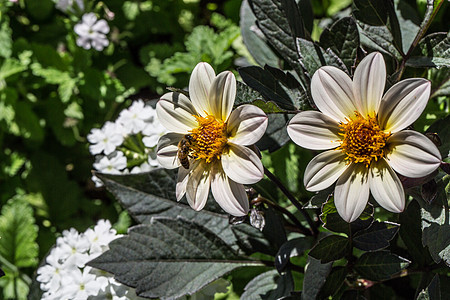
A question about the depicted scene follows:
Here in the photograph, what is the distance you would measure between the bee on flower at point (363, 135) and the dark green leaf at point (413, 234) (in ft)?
1.28

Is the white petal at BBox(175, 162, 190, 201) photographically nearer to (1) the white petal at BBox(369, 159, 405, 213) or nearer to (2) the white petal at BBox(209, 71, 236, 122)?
(2) the white petal at BBox(209, 71, 236, 122)

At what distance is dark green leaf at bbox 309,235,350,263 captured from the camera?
4.33 ft

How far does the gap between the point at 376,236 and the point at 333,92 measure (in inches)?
15.5

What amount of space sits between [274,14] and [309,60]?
226mm

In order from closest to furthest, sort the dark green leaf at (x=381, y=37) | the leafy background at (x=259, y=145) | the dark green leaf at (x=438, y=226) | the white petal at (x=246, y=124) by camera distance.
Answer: the white petal at (x=246, y=124) < the dark green leaf at (x=438, y=226) < the leafy background at (x=259, y=145) < the dark green leaf at (x=381, y=37)

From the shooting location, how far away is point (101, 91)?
2.27 meters

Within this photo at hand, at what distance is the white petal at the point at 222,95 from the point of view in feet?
3.94

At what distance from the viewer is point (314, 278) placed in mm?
1351

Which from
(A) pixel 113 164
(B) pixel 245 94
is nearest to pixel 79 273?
(A) pixel 113 164

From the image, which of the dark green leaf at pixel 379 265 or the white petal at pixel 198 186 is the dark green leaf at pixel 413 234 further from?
the white petal at pixel 198 186

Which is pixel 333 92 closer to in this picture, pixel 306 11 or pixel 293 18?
pixel 293 18

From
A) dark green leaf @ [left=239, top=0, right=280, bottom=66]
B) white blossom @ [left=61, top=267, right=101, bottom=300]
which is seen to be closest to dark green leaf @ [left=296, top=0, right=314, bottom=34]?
dark green leaf @ [left=239, top=0, right=280, bottom=66]

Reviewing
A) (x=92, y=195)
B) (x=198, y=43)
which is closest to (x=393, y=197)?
(x=198, y=43)

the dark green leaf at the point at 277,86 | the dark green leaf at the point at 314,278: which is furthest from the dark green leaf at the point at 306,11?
the dark green leaf at the point at 314,278
